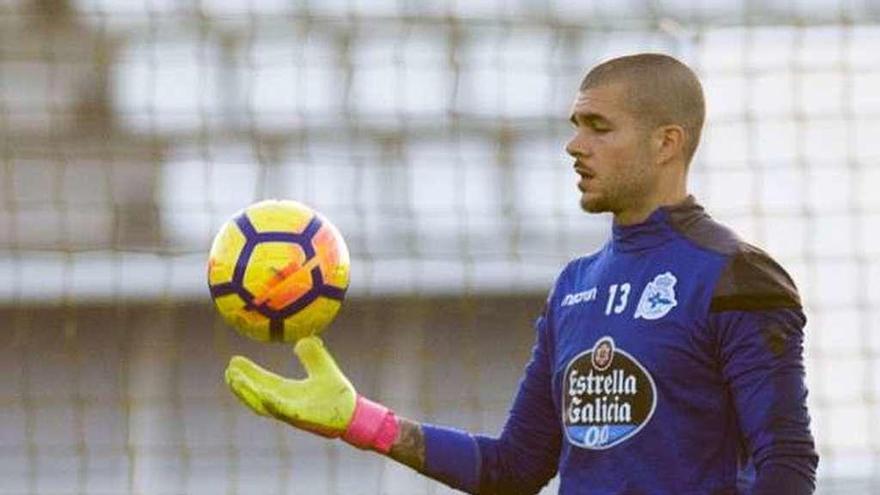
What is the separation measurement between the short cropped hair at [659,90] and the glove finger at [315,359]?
2.78ft

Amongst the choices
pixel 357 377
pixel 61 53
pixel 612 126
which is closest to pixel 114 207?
pixel 61 53

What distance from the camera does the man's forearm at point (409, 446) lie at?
5117 millimetres

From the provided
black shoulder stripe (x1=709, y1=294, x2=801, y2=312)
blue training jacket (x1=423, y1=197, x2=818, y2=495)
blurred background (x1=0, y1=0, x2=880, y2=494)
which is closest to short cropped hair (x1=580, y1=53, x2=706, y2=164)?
blue training jacket (x1=423, y1=197, x2=818, y2=495)

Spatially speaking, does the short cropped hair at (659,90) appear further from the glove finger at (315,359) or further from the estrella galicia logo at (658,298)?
the glove finger at (315,359)

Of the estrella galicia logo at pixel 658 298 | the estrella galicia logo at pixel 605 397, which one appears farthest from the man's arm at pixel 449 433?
the estrella galicia logo at pixel 658 298

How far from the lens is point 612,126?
4.89 meters

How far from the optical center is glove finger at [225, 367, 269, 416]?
16.1ft

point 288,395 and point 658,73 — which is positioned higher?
point 658,73

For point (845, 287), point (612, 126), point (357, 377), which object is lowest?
point (357, 377)

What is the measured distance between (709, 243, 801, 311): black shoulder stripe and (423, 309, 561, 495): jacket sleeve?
2.07ft

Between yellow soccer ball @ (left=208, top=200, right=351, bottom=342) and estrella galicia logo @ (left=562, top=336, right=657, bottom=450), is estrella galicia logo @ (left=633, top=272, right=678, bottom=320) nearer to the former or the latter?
estrella galicia logo @ (left=562, top=336, right=657, bottom=450)

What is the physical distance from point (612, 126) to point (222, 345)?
11.6 metres

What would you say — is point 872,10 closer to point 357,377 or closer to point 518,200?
point 518,200

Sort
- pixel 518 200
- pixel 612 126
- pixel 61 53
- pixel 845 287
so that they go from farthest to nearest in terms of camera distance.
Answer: pixel 61 53, pixel 518 200, pixel 845 287, pixel 612 126
